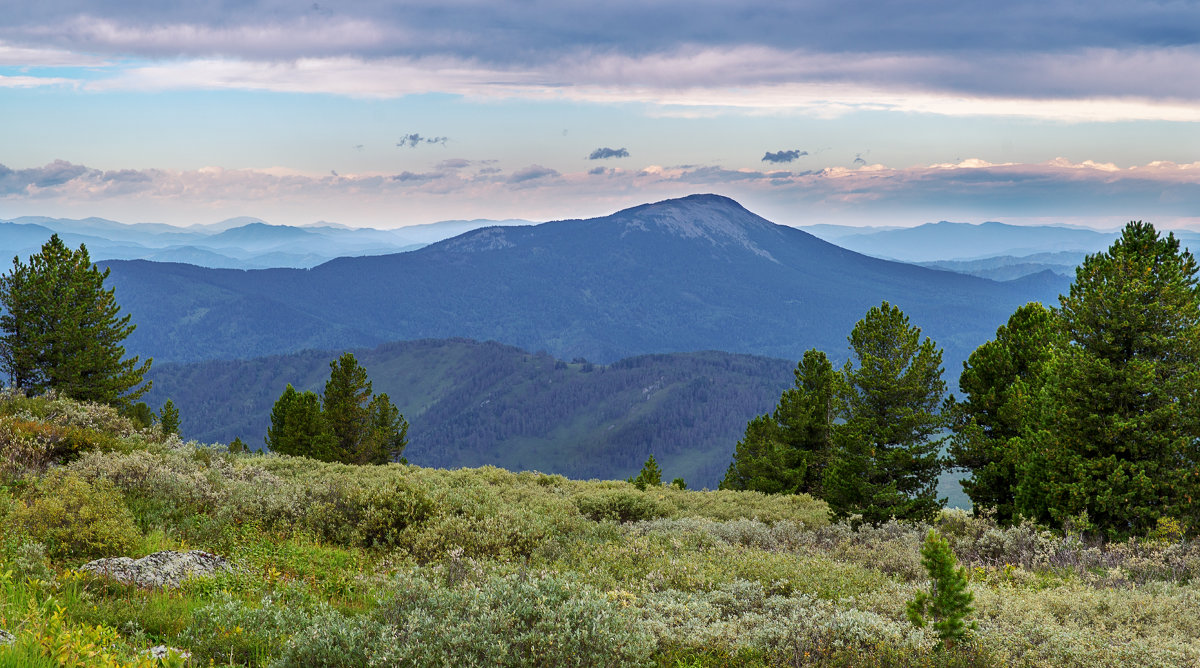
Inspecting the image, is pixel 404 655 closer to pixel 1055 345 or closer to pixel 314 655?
pixel 314 655

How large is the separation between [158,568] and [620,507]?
12708 millimetres

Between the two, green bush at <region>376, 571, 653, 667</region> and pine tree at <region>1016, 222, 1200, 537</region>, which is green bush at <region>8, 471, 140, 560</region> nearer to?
green bush at <region>376, 571, 653, 667</region>

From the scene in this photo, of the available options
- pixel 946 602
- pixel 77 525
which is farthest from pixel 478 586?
pixel 77 525

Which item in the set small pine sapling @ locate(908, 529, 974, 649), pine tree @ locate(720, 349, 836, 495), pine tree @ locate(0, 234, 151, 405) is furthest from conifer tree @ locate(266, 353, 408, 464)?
small pine sapling @ locate(908, 529, 974, 649)

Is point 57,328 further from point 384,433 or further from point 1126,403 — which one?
point 1126,403

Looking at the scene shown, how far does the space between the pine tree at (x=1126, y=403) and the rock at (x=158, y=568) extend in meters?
20.9

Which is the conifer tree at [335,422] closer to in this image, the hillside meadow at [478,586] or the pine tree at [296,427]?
the pine tree at [296,427]

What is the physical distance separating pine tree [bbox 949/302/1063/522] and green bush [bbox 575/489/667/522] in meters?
12.0

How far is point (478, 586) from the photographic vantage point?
8.45 m

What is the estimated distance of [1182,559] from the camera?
13.3m

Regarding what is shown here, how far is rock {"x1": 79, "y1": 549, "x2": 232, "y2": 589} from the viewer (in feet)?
27.8

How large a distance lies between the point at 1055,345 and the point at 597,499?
50.5 feet

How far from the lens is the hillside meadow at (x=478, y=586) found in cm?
676

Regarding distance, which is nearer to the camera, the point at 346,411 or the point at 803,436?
the point at 803,436
